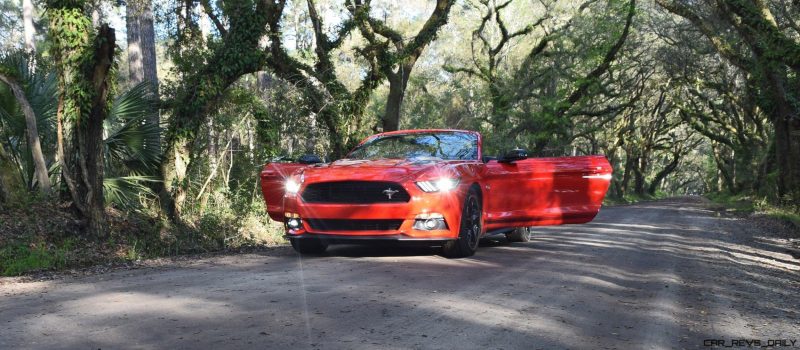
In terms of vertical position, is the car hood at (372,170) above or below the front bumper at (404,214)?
above

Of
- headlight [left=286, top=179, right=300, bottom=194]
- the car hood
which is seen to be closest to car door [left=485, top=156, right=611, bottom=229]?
the car hood

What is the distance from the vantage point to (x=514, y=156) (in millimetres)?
8625

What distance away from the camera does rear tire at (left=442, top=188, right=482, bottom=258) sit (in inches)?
302

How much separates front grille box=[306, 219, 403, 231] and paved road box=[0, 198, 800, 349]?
15.2 inches

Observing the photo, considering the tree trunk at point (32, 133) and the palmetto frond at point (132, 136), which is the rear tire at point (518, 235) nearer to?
the palmetto frond at point (132, 136)

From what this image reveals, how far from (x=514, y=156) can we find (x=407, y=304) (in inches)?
162

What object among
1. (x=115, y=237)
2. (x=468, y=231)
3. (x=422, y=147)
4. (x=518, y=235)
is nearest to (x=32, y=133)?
Answer: (x=115, y=237)

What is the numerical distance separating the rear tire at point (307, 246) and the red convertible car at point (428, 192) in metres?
0.01

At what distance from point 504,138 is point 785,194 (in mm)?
12656

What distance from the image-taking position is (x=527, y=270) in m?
7.06

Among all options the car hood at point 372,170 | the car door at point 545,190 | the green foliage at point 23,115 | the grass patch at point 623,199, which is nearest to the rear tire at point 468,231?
the car door at point 545,190

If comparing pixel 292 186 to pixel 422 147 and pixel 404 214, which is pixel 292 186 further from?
pixel 422 147

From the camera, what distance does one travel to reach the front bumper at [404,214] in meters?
7.31

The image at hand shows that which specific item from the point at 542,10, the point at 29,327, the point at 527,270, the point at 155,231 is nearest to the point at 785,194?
the point at 542,10
